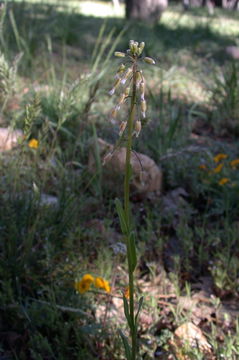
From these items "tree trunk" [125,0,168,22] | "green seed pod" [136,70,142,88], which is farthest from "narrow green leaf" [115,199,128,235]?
"tree trunk" [125,0,168,22]

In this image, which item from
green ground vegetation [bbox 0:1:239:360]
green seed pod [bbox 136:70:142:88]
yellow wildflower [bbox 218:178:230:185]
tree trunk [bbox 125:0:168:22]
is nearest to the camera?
green seed pod [bbox 136:70:142:88]

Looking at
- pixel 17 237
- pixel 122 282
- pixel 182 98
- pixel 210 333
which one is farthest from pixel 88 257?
pixel 182 98

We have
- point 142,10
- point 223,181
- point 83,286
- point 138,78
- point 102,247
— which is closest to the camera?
point 138,78

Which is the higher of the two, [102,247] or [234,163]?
[234,163]

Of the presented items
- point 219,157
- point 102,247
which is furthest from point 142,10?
point 102,247

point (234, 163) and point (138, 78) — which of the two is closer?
point (138, 78)

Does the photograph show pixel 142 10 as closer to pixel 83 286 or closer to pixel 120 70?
pixel 83 286

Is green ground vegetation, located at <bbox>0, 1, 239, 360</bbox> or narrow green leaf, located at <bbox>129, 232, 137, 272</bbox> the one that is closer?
narrow green leaf, located at <bbox>129, 232, 137, 272</bbox>

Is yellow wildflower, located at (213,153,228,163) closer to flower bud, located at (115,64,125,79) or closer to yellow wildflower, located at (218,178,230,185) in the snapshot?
yellow wildflower, located at (218,178,230,185)

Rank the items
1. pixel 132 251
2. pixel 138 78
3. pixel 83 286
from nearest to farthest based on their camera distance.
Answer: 1. pixel 138 78
2. pixel 132 251
3. pixel 83 286

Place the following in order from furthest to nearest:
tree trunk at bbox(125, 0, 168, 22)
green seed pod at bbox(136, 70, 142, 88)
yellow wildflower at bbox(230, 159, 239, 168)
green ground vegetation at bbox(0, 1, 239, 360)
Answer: tree trunk at bbox(125, 0, 168, 22)
yellow wildflower at bbox(230, 159, 239, 168)
green ground vegetation at bbox(0, 1, 239, 360)
green seed pod at bbox(136, 70, 142, 88)

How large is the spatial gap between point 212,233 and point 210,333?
595mm

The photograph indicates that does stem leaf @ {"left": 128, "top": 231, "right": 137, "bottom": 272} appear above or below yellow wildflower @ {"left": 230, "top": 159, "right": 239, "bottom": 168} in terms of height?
above

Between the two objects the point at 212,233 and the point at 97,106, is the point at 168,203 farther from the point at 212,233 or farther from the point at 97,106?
the point at 97,106
